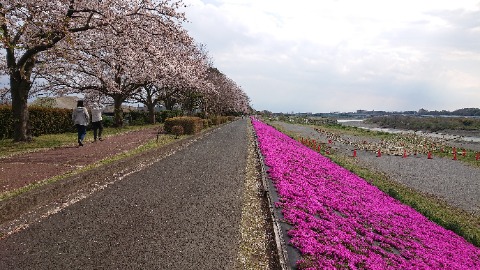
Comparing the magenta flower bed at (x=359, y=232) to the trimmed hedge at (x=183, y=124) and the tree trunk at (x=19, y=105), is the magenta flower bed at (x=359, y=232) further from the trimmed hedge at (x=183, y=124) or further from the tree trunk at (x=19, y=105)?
the trimmed hedge at (x=183, y=124)

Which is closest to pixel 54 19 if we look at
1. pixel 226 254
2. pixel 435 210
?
pixel 226 254

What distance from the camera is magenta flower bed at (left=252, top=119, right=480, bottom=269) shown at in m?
6.92

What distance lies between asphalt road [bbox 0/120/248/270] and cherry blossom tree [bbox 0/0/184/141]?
7941 mm

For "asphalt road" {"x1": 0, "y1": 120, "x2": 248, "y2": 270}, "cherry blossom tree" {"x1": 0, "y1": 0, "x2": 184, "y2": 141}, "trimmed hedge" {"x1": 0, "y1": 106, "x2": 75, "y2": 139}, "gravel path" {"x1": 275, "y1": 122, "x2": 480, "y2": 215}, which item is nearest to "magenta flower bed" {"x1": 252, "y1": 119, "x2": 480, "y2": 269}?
"asphalt road" {"x1": 0, "y1": 120, "x2": 248, "y2": 270}

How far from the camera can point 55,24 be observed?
571 inches

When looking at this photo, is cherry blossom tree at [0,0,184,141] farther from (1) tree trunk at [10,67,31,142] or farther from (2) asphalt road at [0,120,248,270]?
(2) asphalt road at [0,120,248,270]

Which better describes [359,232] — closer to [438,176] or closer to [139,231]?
[139,231]

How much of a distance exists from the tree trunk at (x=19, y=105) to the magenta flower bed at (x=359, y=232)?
40.8 ft

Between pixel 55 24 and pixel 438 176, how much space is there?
920 inches

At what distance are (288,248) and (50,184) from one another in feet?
19.9

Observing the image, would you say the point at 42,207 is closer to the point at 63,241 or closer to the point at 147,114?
the point at 63,241

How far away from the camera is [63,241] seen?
6.01m

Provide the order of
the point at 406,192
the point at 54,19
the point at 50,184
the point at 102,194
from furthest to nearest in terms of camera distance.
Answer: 1. the point at 406,192
2. the point at 54,19
3. the point at 102,194
4. the point at 50,184

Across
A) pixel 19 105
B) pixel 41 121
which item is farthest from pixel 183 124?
pixel 19 105
